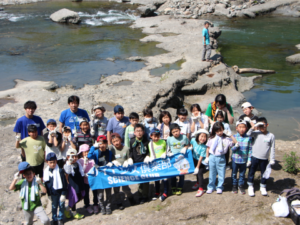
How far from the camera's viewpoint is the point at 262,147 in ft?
15.3

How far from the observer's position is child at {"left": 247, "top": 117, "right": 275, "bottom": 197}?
15.2 feet

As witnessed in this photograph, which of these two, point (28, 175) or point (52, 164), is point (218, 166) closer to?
point (52, 164)

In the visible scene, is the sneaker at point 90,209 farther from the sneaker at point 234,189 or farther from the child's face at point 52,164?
the sneaker at point 234,189

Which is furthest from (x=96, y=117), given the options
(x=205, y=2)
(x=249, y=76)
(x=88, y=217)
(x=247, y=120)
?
(x=205, y=2)

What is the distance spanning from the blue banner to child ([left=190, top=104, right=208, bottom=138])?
0.71 m

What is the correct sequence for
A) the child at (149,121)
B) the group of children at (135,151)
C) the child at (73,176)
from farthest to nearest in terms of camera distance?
the child at (149,121)
the group of children at (135,151)
the child at (73,176)

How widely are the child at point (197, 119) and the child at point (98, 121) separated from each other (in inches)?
67.5

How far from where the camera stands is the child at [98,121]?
17.9ft

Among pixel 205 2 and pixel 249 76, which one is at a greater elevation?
pixel 205 2

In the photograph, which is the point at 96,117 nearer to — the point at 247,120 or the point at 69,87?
the point at 247,120

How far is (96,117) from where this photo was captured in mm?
5508

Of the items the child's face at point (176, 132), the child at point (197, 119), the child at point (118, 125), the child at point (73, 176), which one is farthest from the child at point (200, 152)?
the child at point (73, 176)

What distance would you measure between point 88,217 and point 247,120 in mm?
3228

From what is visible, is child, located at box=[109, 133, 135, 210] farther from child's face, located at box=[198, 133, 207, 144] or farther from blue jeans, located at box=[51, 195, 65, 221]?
child's face, located at box=[198, 133, 207, 144]
